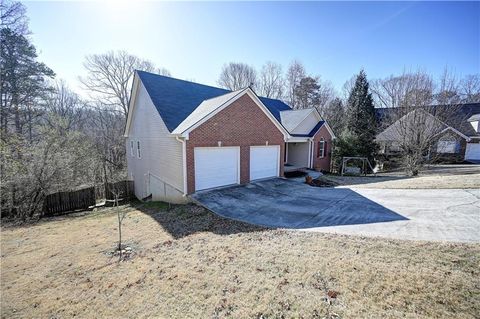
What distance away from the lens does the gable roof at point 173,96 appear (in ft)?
36.4

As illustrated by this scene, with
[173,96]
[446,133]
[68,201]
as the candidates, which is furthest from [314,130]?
[68,201]

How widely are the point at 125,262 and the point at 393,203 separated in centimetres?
905

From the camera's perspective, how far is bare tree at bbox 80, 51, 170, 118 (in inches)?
999

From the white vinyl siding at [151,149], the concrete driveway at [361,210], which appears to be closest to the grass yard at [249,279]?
the concrete driveway at [361,210]

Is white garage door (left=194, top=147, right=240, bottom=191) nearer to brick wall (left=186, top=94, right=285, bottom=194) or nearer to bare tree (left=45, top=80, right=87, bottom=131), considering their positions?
brick wall (left=186, top=94, right=285, bottom=194)

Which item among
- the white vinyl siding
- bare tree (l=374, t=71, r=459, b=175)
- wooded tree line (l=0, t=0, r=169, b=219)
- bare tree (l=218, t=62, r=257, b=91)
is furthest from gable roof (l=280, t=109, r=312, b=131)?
bare tree (l=218, t=62, r=257, b=91)

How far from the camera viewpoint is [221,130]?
10680 millimetres

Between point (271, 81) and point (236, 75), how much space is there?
596cm

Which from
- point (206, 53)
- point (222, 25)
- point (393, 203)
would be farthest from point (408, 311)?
point (206, 53)

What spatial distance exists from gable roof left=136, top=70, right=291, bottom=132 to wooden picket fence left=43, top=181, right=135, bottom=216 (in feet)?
17.7

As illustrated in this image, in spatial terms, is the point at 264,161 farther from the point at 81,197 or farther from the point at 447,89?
the point at 447,89

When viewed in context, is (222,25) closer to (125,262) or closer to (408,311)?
(125,262)

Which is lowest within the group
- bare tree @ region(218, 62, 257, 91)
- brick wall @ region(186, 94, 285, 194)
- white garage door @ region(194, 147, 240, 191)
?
white garage door @ region(194, 147, 240, 191)

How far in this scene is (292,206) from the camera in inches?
339
